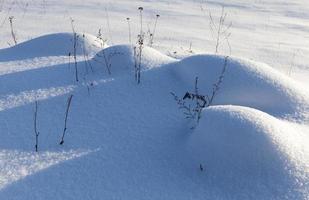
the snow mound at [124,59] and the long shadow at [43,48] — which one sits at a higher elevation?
the snow mound at [124,59]

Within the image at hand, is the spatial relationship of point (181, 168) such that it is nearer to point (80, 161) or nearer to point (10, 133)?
point (80, 161)

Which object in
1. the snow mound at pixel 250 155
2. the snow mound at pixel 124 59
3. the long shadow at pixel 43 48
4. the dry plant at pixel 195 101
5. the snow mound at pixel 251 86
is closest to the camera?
the snow mound at pixel 250 155

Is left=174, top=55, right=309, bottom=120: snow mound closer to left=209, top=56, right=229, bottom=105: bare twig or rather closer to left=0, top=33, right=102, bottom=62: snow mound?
left=209, top=56, right=229, bottom=105: bare twig

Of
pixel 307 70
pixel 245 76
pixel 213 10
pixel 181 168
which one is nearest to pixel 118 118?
pixel 181 168

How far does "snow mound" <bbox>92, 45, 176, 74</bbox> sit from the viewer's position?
306 cm

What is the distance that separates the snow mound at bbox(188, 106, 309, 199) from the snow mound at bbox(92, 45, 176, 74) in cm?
99

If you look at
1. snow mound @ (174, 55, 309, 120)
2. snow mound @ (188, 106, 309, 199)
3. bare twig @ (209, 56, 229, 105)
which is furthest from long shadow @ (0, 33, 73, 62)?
snow mound @ (188, 106, 309, 199)

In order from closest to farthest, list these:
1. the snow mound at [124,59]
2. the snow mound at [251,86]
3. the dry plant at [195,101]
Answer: the dry plant at [195,101]
the snow mound at [251,86]
the snow mound at [124,59]

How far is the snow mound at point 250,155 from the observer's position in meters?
1.91

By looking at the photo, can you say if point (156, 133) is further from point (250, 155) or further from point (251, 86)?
point (251, 86)

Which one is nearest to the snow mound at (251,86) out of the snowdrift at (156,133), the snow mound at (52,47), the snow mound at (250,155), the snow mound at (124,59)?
the snowdrift at (156,133)

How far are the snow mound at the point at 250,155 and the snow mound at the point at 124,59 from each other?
39.0 inches

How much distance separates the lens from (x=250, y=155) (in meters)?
2.00

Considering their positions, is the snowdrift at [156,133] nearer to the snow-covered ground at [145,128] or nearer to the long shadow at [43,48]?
the snow-covered ground at [145,128]
